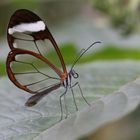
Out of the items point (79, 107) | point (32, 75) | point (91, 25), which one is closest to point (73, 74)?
point (32, 75)

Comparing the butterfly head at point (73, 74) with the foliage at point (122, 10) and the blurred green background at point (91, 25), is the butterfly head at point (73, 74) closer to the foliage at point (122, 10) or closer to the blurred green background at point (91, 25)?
the blurred green background at point (91, 25)

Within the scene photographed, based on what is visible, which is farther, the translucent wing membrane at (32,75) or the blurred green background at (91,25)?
the blurred green background at (91,25)

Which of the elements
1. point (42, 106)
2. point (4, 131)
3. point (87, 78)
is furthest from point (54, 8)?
point (4, 131)

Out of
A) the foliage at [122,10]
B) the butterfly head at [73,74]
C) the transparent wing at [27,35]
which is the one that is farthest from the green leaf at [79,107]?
the foliage at [122,10]

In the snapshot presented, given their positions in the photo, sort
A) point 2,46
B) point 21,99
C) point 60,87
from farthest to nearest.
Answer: point 2,46, point 60,87, point 21,99

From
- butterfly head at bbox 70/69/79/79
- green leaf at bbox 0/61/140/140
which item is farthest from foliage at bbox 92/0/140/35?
butterfly head at bbox 70/69/79/79

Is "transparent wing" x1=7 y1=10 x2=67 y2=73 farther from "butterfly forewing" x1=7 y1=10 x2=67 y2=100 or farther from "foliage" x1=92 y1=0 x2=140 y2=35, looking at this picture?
"foliage" x1=92 y1=0 x2=140 y2=35

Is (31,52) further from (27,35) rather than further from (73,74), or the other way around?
(73,74)

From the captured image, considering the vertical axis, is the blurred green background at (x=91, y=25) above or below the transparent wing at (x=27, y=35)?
below

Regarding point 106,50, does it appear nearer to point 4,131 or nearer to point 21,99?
point 21,99
